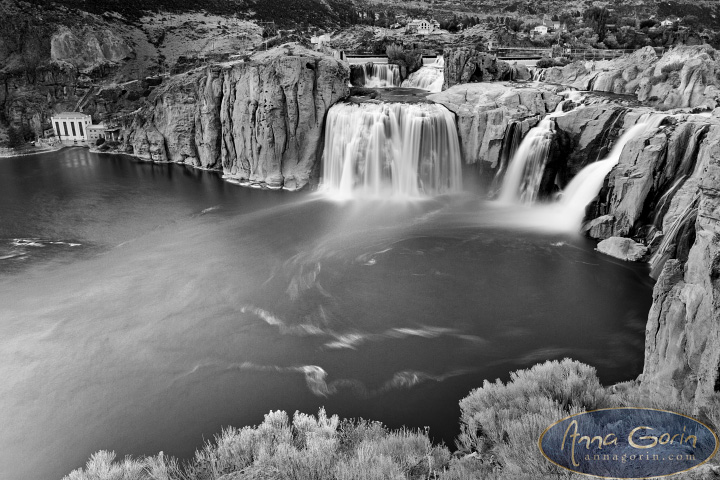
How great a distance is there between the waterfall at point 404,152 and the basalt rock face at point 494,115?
2.70 ft

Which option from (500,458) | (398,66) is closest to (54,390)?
(500,458)

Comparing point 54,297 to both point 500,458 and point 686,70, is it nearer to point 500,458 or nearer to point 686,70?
point 500,458

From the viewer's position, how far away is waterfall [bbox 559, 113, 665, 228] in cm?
2344

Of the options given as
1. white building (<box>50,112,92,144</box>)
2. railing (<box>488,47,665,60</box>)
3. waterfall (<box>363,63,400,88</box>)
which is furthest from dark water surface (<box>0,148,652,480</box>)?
railing (<box>488,47,665,60</box>)

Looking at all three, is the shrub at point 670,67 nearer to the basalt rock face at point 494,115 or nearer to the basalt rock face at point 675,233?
the basalt rock face at point 494,115

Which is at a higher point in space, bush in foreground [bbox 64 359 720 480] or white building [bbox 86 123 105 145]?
white building [bbox 86 123 105 145]

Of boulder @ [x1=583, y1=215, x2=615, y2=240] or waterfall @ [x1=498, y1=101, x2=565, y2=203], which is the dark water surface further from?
waterfall @ [x1=498, y1=101, x2=565, y2=203]

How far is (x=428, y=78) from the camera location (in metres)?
43.6

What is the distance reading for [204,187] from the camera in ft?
114

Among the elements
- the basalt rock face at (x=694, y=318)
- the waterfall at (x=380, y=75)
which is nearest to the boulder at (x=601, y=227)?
the basalt rock face at (x=694, y=318)

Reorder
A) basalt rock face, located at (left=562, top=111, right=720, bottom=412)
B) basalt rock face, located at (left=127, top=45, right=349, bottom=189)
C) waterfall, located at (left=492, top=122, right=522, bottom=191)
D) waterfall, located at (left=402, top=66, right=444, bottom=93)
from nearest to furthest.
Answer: basalt rock face, located at (left=562, top=111, right=720, bottom=412)
waterfall, located at (left=492, top=122, right=522, bottom=191)
basalt rock face, located at (left=127, top=45, right=349, bottom=189)
waterfall, located at (left=402, top=66, right=444, bottom=93)

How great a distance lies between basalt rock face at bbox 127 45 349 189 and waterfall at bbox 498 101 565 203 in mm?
13368

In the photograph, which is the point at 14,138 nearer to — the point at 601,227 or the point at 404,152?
the point at 404,152

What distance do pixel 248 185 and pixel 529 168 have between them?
19541 millimetres
